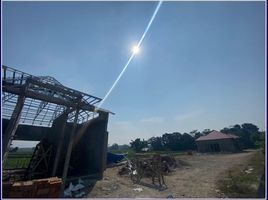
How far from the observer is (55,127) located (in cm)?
1602

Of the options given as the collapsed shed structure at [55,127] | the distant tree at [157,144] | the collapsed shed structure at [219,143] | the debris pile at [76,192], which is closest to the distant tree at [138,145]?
the distant tree at [157,144]

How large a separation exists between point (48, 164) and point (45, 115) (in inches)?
154

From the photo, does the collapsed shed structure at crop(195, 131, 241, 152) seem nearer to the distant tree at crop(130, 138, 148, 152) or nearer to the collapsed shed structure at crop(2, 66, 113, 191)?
the distant tree at crop(130, 138, 148, 152)

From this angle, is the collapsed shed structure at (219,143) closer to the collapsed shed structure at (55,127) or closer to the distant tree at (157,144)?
the distant tree at (157,144)

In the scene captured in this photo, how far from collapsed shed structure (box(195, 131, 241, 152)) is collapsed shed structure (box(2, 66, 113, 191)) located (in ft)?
92.0

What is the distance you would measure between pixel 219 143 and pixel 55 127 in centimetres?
3048

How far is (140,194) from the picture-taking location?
8.31 m

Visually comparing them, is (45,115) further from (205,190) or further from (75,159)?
(205,190)

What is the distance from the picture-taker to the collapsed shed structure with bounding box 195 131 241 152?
1335 inches

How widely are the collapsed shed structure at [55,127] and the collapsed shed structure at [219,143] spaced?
28.1 m

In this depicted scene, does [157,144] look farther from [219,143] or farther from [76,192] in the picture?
[76,192]

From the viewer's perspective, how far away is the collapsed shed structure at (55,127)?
921cm

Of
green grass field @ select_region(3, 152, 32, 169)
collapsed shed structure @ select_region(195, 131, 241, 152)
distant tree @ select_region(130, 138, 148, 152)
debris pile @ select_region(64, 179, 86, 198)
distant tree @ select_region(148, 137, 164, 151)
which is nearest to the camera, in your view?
debris pile @ select_region(64, 179, 86, 198)

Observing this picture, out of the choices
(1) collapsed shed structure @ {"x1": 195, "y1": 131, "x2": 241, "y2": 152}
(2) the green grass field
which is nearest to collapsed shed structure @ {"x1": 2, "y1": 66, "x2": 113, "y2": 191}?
(2) the green grass field
